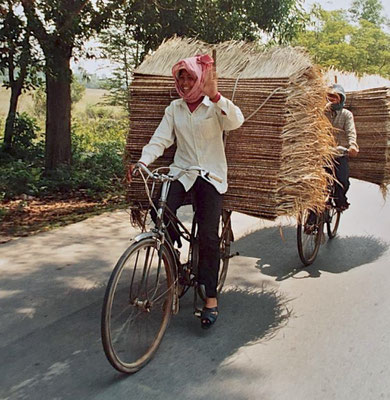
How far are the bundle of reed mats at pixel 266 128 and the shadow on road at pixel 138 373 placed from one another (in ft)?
2.87

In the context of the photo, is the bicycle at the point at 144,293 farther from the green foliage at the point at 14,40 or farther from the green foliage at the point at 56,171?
the green foliage at the point at 14,40

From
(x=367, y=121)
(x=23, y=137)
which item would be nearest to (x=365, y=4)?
(x=23, y=137)

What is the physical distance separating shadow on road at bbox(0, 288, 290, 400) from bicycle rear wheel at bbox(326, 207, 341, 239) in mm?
2197

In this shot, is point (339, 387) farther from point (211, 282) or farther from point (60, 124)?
point (60, 124)

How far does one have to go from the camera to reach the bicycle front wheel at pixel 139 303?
3135 millimetres

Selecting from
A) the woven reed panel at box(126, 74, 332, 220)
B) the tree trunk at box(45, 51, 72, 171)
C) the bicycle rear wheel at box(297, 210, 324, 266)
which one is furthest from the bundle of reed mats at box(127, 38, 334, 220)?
the tree trunk at box(45, 51, 72, 171)

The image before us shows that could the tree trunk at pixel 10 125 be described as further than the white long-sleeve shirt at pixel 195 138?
Yes

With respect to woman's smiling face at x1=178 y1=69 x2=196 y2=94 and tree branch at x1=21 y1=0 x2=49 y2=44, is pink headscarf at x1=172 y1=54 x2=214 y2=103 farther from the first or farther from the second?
tree branch at x1=21 y1=0 x2=49 y2=44

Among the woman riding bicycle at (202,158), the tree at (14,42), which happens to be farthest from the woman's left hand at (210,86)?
the tree at (14,42)

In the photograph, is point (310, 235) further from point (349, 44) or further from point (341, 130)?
point (349, 44)

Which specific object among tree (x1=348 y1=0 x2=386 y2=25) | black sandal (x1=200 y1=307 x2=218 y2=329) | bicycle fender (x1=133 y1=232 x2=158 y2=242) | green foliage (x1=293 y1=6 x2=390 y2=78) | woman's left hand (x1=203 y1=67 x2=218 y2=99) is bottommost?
black sandal (x1=200 y1=307 x2=218 y2=329)

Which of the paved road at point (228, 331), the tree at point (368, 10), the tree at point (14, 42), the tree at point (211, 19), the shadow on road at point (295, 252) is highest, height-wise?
the tree at point (368, 10)

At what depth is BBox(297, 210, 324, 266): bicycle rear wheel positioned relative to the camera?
5.34 m

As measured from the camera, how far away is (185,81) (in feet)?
11.6
